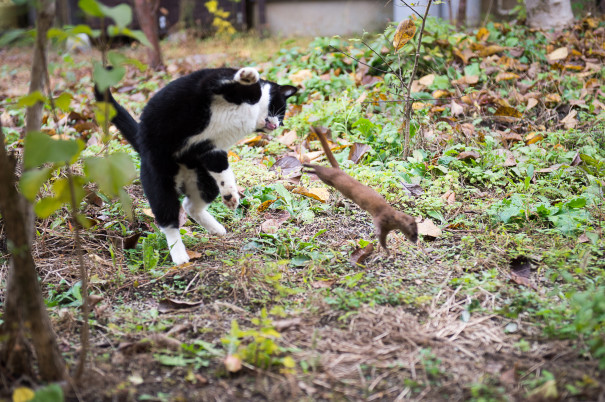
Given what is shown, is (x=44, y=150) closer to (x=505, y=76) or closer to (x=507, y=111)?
(x=507, y=111)

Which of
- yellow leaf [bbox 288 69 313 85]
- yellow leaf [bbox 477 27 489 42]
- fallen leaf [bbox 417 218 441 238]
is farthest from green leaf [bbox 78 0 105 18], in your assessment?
yellow leaf [bbox 477 27 489 42]

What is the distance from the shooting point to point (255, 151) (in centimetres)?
416

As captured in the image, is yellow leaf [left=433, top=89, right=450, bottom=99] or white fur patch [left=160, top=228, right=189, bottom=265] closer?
white fur patch [left=160, top=228, right=189, bottom=265]

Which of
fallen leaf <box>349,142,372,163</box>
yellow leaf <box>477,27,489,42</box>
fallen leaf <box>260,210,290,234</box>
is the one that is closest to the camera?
fallen leaf <box>260,210,290,234</box>

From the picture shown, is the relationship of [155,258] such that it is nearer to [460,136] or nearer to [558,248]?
[558,248]

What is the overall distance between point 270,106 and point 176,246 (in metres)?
1.06

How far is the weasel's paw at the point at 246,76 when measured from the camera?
2.60 m

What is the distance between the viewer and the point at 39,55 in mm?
1567

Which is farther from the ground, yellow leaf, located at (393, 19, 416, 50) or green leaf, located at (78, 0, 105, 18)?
green leaf, located at (78, 0, 105, 18)

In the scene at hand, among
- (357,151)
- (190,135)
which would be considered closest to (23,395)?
(190,135)

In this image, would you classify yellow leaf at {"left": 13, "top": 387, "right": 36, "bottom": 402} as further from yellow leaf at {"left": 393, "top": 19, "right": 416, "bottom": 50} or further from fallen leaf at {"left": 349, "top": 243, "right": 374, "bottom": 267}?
yellow leaf at {"left": 393, "top": 19, "right": 416, "bottom": 50}

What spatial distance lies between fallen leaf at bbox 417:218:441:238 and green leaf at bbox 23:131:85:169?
1.75 meters

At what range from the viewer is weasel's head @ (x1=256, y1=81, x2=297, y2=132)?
3.17 meters

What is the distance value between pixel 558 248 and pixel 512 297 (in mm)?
501
